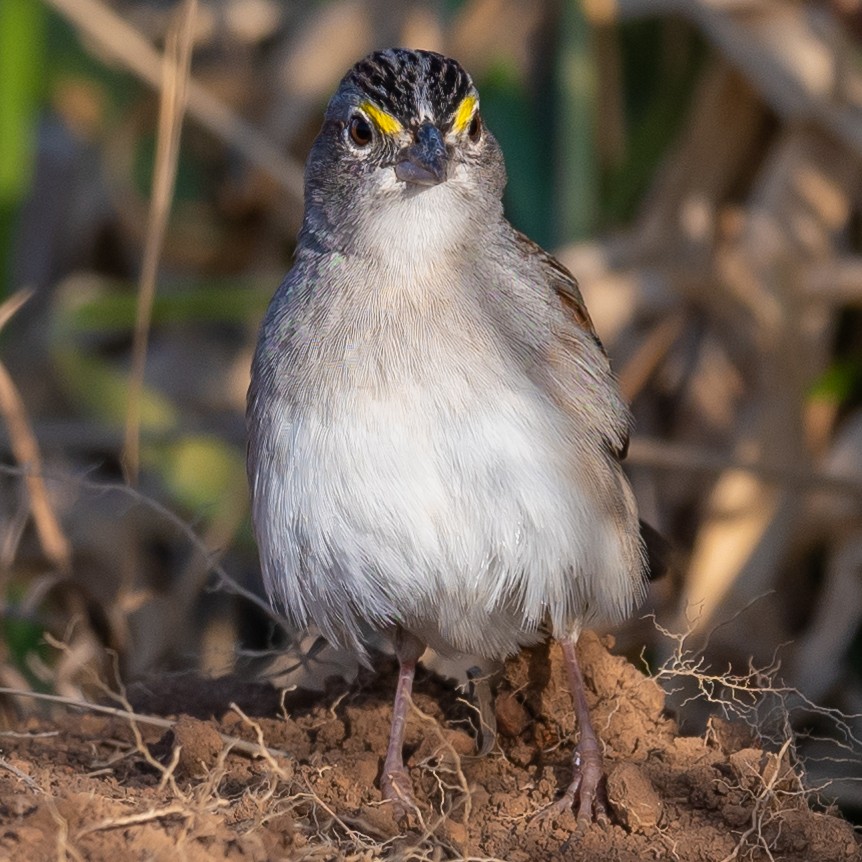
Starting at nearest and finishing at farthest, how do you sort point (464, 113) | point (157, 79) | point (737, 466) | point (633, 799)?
point (633, 799) < point (464, 113) < point (737, 466) < point (157, 79)

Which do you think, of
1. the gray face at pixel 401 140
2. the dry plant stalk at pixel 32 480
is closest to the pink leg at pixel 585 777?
the gray face at pixel 401 140

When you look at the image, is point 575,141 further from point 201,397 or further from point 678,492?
point 201,397

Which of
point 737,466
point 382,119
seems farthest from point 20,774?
point 737,466

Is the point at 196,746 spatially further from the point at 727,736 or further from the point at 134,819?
the point at 727,736

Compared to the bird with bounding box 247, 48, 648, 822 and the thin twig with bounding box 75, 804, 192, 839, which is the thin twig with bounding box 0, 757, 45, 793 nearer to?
the thin twig with bounding box 75, 804, 192, 839

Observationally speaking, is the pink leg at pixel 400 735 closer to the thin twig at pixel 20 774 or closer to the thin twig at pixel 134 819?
the thin twig at pixel 134 819
